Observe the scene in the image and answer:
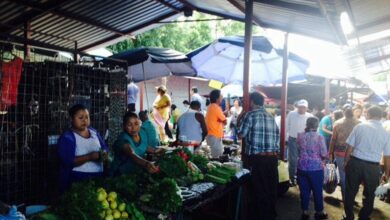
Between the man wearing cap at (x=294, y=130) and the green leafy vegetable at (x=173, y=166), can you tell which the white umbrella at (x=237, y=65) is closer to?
the man wearing cap at (x=294, y=130)

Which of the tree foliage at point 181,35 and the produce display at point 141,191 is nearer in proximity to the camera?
the produce display at point 141,191

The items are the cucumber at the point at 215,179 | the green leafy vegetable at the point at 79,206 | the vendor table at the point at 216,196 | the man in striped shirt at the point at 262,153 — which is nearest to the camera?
the green leafy vegetable at the point at 79,206

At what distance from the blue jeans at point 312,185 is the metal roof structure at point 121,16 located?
2572mm

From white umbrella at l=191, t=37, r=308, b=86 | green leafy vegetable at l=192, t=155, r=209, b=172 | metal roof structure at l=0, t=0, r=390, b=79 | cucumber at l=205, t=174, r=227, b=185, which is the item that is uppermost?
metal roof structure at l=0, t=0, r=390, b=79

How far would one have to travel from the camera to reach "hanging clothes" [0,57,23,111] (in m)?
4.76

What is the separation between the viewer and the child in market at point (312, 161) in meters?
6.11

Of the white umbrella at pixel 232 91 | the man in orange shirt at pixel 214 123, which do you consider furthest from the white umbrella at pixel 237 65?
Result: the white umbrella at pixel 232 91

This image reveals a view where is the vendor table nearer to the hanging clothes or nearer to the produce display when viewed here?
the produce display

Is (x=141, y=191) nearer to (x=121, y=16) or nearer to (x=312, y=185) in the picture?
(x=312, y=185)

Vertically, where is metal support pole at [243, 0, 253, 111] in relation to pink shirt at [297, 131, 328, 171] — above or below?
above

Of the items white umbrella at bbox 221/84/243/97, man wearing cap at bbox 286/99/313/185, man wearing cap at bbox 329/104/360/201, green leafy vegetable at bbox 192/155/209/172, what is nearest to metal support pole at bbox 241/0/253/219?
green leafy vegetable at bbox 192/155/209/172

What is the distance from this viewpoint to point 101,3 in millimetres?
8258

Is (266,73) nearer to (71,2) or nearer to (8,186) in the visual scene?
(71,2)

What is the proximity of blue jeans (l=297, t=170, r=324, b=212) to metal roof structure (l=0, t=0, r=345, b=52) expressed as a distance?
2.57 metres
